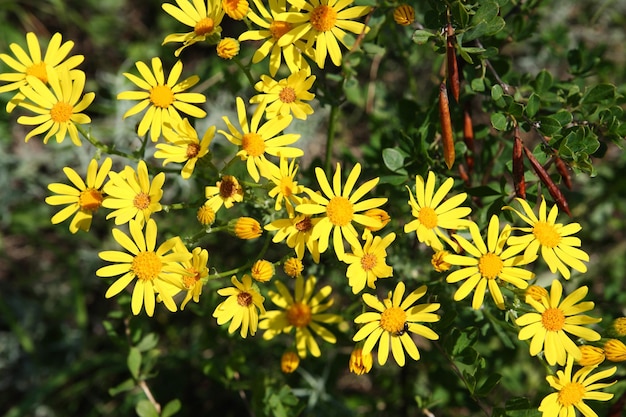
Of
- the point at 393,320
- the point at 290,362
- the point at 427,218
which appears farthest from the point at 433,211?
the point at 290,362

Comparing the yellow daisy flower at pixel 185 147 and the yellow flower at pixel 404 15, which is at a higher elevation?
the yellow flower at pixel 404 15

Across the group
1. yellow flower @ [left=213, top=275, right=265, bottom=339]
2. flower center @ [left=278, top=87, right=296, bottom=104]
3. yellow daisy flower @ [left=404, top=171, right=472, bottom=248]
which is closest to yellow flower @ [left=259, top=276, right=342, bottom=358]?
yellow flower @ [left=213, top=275, right=265, bottom=339]

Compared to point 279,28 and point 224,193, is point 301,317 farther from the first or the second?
point 279,28

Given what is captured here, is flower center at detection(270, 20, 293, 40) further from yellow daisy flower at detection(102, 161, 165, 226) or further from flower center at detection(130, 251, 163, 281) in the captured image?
flower center at detection(130, 251, 163, 281)

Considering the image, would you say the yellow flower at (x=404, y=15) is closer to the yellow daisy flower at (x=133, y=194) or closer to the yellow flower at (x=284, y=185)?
the yellow flower at (x=284, y=185)

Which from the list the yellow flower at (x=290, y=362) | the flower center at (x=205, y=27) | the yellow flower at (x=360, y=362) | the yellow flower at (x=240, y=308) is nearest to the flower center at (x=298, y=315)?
the yellow flower at (x=290, y=362)

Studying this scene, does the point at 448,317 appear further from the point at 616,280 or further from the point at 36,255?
the point at 36,255

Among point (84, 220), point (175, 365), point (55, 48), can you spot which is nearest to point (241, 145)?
point (84, 220)
